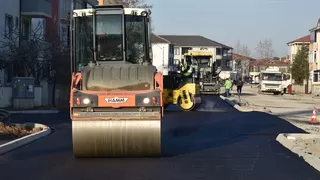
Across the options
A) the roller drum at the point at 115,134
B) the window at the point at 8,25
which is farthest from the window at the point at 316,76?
the roller drum at the point at 115,134

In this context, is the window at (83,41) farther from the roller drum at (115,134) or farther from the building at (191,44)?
the building at (191,44)

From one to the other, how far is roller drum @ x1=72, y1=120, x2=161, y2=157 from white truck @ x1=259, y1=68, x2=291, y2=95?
171 ft

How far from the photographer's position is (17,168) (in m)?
10.9

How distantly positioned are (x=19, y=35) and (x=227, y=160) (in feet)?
73.0

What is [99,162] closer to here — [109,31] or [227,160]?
[227,160]

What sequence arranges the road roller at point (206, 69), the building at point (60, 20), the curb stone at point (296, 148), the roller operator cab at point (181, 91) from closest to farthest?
the curb stone at point (296, 148), the roller operator cab at point (181, 91), the building at point (60, 20), the road roller at point (206, 69)

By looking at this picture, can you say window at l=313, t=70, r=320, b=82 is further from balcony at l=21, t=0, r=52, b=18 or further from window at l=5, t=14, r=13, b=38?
window at l=5, t=14, r=13, b=38

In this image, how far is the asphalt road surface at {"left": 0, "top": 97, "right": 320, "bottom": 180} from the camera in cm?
1003

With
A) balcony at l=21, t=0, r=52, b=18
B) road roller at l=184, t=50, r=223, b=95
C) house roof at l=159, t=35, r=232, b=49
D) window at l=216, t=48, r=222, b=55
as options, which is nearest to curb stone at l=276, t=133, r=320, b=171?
balcony at l=21, t=0, r=52, b=18

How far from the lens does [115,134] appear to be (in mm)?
11367

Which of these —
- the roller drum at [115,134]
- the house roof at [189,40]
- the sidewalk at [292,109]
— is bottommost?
the sidewalk at [292,109]

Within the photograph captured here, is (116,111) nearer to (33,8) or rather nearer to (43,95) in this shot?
(43,95)

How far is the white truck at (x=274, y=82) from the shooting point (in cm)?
6194

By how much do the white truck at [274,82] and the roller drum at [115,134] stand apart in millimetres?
52159
